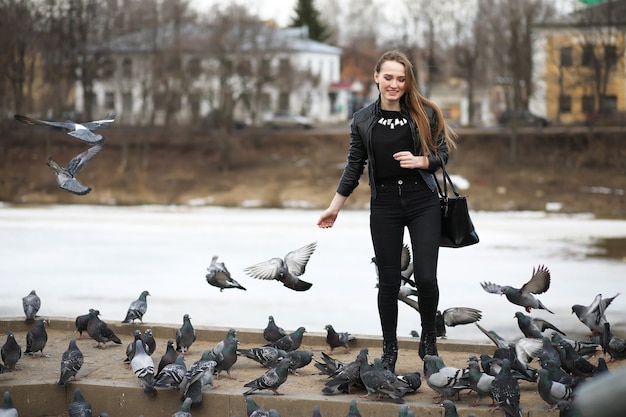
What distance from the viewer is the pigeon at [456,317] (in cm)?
648

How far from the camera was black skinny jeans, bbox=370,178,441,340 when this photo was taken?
5.20 metres

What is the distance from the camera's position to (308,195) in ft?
101

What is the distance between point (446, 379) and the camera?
16.2 ft

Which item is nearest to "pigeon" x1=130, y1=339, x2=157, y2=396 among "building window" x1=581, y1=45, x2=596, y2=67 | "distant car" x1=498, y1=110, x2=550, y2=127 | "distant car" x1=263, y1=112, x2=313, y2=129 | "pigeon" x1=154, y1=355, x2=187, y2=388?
"pigeon" x1=154, y1=355, x2=187, y2=388

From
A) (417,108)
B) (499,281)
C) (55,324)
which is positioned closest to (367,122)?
(417,108)

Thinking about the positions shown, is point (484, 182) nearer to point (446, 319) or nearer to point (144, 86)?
point (144, 86)

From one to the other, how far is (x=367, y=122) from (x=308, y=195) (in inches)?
999

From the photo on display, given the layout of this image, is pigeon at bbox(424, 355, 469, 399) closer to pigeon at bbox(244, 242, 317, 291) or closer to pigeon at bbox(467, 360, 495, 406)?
pigeon at bbox(467, 360, 495, 406)

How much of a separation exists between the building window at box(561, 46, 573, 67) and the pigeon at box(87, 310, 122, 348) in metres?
36.9

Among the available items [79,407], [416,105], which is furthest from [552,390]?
[79,407]

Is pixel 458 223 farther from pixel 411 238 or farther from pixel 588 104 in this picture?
pixel 588 104

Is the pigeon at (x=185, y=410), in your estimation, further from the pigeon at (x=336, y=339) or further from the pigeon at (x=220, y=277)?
the pigeon at (x=220, y=277)

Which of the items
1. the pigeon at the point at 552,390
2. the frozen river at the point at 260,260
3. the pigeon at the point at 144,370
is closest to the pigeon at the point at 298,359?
the pigeon at the point at 144,370

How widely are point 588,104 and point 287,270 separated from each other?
38214 mm
